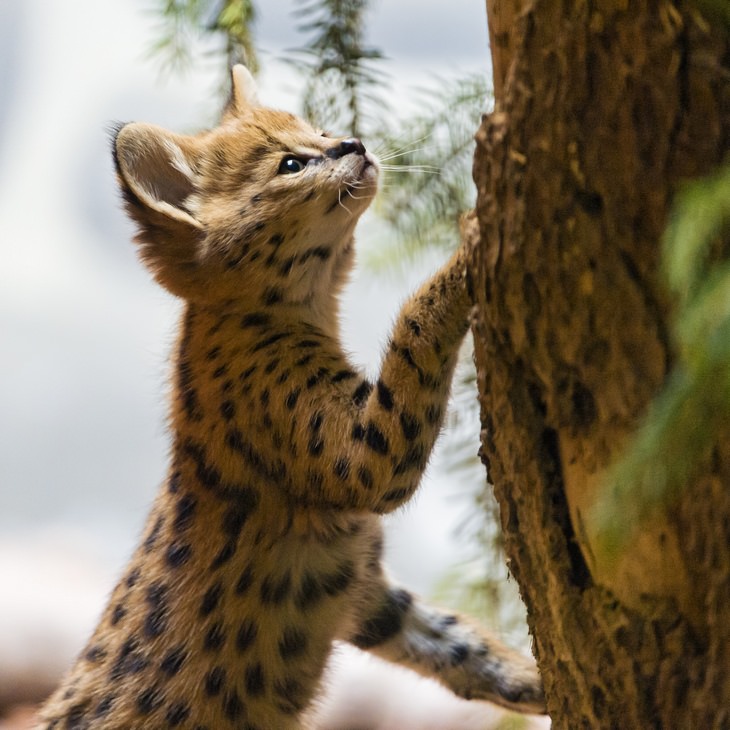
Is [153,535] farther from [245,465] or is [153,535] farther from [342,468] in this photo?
[342,468]

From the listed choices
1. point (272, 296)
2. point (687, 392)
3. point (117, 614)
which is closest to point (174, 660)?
point (117, 614)

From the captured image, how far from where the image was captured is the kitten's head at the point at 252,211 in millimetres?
2133

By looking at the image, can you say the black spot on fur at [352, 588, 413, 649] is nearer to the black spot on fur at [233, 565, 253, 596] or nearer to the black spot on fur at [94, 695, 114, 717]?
the black spot on fur at [233, 565, 253, 596]

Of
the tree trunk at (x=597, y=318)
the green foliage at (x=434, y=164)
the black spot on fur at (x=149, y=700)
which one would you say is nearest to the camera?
the tree trunk at (x=597, y=318)

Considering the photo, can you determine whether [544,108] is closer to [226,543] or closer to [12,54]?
[226,543]

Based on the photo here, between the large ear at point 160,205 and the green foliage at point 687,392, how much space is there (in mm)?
1547

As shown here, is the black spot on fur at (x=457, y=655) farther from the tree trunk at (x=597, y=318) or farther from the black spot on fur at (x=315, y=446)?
the tree trunk at (x=597, y=318)

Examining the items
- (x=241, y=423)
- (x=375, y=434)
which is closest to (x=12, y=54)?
(x=241, y=423)

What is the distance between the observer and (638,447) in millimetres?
721

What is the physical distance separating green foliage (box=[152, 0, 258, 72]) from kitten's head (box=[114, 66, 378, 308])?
0.23m

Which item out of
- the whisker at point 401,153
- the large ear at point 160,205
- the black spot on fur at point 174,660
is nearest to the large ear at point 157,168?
the large ear at point 160,205

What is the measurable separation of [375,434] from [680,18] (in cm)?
93

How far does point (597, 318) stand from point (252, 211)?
3.78ft

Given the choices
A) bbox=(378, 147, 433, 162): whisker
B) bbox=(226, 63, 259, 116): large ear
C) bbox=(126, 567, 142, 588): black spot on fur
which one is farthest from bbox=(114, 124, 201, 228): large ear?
bbox=(126, 567, 142, 588): black spot on fur
